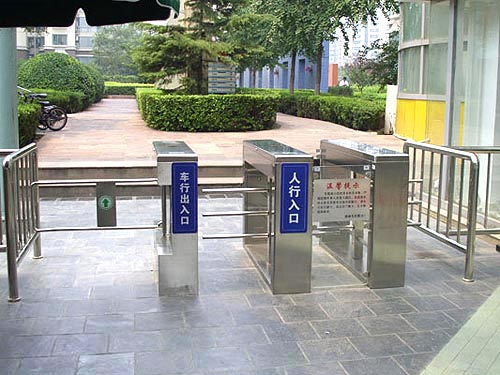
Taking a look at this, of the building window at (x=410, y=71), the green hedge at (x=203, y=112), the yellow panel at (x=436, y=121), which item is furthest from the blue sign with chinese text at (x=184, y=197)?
the green hedge at (x=203, y=112)

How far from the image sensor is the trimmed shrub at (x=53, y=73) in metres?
21.9

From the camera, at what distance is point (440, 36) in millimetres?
7586

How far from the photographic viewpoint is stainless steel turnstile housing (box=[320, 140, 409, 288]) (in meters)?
4.53

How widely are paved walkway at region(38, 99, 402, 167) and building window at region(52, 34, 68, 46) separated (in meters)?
53.4

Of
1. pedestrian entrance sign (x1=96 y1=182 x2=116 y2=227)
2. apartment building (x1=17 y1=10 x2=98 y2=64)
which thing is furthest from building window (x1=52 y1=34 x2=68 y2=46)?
pedestrian entrance sign (x1=96 y1=182 x2=116 y2=227)

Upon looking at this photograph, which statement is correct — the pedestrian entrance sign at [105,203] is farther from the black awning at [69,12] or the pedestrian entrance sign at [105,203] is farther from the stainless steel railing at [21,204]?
the black awning at [69,12]

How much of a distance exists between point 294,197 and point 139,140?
931cm

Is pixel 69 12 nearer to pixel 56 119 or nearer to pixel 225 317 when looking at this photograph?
pixel 225 317

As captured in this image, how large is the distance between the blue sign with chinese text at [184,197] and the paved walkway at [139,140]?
5076mm

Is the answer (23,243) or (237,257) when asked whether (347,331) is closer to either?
(237,257)

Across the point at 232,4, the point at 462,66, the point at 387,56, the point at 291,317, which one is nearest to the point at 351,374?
the point at 291,317

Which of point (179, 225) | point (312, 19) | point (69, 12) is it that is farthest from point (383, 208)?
point (312, 19)

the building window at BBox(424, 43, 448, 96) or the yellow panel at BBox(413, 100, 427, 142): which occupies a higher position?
the building window at BBox(424, 43, 448, 96)

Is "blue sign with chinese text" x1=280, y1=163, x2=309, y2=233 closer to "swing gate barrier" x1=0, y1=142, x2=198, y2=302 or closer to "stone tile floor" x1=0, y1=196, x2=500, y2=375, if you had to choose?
"stone tile floor" x1=0, y1=196, x2=500, y2=375
